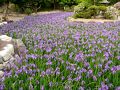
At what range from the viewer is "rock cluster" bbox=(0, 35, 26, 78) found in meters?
6.31

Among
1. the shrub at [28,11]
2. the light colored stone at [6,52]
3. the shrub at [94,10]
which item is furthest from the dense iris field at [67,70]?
the shrub at [28,11]

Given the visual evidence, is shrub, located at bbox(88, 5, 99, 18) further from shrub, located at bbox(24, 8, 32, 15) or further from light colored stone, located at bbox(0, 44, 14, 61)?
light colored stone, located at bbox(0, 44, 14, 61)

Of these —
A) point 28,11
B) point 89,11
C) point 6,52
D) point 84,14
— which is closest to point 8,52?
point 6,52

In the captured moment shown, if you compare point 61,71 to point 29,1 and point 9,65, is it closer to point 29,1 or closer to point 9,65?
point 9,65

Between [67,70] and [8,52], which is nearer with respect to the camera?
[67,70]

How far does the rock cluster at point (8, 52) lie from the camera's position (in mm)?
6311

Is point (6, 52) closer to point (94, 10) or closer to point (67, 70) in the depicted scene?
point (67, 70)

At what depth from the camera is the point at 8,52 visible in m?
6.86

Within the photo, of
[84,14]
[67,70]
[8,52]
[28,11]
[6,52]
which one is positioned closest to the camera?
[67,70]

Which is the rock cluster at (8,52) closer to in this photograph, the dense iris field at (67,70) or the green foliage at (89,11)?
the dense iris field at (67,70)

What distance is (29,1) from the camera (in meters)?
27.2

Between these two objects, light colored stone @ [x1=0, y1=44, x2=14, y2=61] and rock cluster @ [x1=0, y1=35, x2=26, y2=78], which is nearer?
rock cluster @ [x1=0, y1=35, x2=26, y2=78]

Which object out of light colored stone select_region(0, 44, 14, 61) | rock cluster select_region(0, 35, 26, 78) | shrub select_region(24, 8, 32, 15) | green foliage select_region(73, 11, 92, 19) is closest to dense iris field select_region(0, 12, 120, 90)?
rock cluster select_region(0, 35, 26, 78)

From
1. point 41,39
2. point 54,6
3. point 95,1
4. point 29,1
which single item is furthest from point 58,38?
point 54,6
